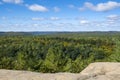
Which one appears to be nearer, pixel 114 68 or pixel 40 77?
pixel 40 77

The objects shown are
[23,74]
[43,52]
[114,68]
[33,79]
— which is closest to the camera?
[33,79]

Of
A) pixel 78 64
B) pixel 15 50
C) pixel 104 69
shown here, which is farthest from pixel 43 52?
pixel 104 69

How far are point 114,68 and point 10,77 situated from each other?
567cm

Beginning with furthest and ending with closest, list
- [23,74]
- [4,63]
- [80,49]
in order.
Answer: [80,49] → [4,63] → [23,74]

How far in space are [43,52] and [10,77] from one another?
12122 cm

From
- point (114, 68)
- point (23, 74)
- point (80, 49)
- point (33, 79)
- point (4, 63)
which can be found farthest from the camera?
point (80, 49)

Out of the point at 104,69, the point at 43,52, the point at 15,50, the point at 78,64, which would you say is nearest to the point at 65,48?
the point at 43,52

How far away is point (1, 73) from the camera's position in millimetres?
9078

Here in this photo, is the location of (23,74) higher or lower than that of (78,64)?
higher

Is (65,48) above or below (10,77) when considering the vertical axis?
below

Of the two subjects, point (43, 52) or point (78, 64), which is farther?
point (43, 52)

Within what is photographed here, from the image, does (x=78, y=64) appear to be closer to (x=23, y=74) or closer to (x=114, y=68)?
(x=114, y=68)

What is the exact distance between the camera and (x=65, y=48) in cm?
14262

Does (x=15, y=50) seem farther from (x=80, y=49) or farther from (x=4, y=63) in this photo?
(x=4, y=63)
